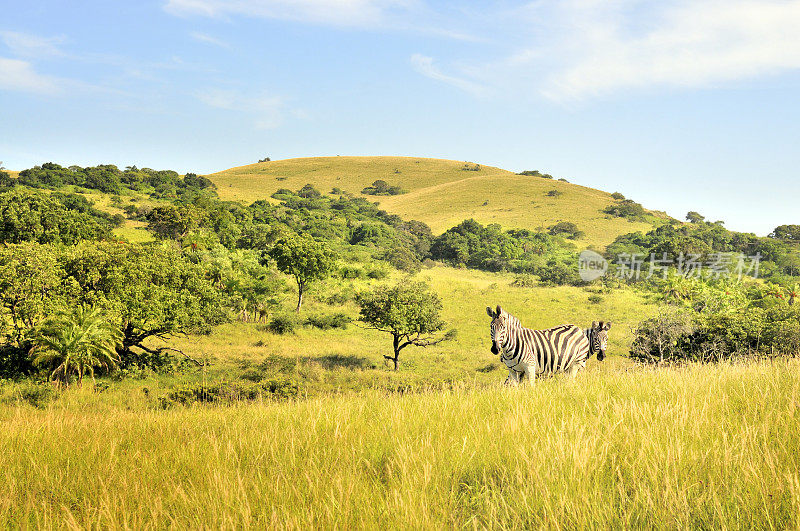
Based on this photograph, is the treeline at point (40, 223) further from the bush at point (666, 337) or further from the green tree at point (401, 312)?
the bush at point (666, 337)

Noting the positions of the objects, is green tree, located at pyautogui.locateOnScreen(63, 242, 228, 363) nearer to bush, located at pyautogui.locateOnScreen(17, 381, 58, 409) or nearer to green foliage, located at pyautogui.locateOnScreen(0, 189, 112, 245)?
bush, located at pyautogui.locateOnScreen(17, 381, 58, 409)

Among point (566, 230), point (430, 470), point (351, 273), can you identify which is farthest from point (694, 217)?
point (430, 470)

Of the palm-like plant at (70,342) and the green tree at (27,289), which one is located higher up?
the green tree at (27,289)

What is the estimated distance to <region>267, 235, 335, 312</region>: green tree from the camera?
47.1 meters

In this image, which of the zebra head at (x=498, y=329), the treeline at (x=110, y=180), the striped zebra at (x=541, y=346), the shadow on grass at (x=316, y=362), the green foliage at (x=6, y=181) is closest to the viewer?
the zebra head at (x=498, y=329)

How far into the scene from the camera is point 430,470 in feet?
9.29

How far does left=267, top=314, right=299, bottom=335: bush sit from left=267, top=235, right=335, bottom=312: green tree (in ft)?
17.2

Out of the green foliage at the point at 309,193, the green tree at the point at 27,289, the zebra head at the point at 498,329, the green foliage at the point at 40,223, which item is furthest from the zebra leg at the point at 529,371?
the green foliage at the point at 309,193

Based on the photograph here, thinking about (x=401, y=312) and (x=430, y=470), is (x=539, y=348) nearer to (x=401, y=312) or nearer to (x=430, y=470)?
(x=430, y=470)

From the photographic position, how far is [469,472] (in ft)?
10.5

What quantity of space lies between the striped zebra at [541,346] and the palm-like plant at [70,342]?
20.3 meters

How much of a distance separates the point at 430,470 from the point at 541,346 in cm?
959

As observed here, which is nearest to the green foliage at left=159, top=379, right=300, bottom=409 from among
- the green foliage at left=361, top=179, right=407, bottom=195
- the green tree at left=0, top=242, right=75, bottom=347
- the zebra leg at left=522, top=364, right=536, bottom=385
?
the green tree at left=0, top=242, right=75, bottom=347

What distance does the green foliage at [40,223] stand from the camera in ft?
162
